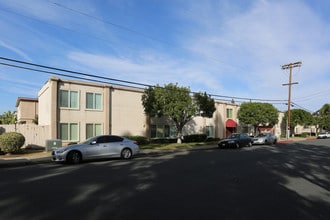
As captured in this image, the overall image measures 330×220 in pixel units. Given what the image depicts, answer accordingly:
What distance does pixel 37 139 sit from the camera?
80.6 ft

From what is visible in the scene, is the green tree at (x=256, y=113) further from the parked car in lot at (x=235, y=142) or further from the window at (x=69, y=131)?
the window at (x=69, y=131)

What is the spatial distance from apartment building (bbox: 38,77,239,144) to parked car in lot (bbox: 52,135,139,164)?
999cm

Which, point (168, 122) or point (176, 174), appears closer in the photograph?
point (176, 174)

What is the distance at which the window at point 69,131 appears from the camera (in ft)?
83.7

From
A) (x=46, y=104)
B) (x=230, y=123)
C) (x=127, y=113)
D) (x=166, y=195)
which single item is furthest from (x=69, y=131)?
(x=230, y=123)

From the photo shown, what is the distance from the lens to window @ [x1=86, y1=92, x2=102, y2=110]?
27.2m

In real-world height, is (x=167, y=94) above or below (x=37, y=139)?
above

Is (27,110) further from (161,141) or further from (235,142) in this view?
(235,142)

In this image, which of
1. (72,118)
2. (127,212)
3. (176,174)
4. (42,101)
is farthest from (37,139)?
(127,212)

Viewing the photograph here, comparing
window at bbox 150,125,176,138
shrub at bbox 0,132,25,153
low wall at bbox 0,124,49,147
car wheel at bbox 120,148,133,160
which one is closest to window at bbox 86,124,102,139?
low wall at bbox 0,124,49,147

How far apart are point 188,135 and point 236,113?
49.1 feet

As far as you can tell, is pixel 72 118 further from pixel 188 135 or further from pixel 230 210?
pixel 230 210

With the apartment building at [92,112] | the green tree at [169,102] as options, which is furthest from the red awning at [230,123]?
the green tree at [169,102]

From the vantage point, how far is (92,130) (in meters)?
27.3
